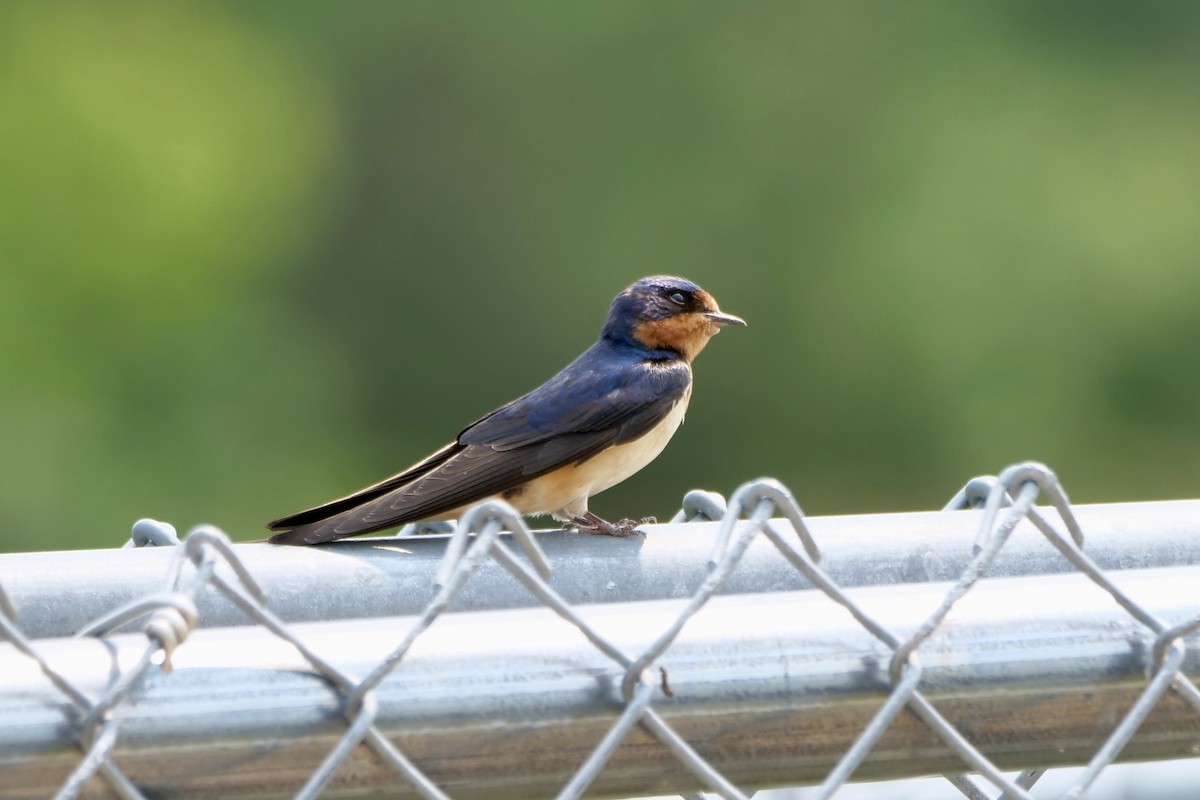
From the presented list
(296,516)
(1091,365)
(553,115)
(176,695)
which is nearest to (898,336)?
(1091,365)

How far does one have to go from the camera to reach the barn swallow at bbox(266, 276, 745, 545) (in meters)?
1.77

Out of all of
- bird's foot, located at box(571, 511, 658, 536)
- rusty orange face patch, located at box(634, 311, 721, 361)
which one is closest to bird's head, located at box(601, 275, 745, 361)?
rusty orange face patch, located at box(634, 311, 721, 361)

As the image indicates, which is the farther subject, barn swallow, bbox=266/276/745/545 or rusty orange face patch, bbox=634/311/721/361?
rusty orange face patch, bbox=634/311/721/361

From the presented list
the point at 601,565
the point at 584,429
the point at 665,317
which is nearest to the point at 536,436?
the point at 584,429

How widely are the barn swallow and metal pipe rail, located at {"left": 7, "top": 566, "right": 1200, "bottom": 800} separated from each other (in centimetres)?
80

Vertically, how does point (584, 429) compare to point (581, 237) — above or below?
below

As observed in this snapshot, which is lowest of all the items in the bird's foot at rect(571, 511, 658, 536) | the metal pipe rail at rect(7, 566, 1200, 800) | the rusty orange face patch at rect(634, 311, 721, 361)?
the bird's foot at rect(571, 511, 658, 536)

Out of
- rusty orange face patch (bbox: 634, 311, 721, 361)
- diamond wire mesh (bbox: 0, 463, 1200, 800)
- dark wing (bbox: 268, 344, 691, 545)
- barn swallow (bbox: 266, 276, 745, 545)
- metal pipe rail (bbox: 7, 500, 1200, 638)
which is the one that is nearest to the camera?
diamond wire mesh (bbox: 0, 463, 1200, 800)

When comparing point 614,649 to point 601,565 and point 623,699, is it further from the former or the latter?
point 601,565

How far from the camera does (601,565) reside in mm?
1042

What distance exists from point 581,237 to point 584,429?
931cm

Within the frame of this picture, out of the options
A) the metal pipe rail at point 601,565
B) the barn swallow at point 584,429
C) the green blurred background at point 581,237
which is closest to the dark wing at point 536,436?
the barn swallow at point 584,429

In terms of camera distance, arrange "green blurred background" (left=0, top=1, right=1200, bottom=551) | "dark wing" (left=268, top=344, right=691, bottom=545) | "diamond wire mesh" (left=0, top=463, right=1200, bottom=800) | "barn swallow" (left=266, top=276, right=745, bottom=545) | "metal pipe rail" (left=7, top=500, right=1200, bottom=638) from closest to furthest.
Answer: "diamond wire mesh" (left=0, top=463, right=1200, bottom=800) < "metal pipe rail" (left=7, top=500, right=1200, bottom=638) < "dark wing" (left=268, top=344, right=691, bottom=545) < "barn swallow" (left=266, top=276, right=745, bottom=545) < "green blurred background" (left=0, top=1, right=1200, bottom=551)

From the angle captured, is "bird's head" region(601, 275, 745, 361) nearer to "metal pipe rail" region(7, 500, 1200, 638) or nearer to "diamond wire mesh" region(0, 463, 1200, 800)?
"metal pipe rail" region(7, 500, 1200, 638)
